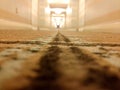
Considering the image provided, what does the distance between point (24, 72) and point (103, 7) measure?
14.1ft

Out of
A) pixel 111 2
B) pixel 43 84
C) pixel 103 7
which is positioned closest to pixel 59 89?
pixel 43 84

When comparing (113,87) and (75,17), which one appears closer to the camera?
(113,87)

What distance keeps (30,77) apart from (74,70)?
0.07m

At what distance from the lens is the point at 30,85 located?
21cm

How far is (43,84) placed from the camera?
21cm

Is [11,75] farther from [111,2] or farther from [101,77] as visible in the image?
[111,2]

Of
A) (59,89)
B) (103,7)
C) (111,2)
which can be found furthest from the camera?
(103,7)

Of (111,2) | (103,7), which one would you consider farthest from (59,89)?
(103,7)

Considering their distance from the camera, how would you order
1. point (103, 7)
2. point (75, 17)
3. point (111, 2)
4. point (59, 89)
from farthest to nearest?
point (75, 17), point (103, 7), point (111, 2), point (59, 89)

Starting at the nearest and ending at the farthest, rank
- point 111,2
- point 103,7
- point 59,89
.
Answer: point 59,89
point 111,2
point 103,7

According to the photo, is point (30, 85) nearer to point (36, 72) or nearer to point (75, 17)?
point (36, 72)

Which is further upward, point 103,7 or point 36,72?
point 103,7

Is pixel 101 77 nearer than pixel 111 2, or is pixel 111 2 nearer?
pixel 101 77

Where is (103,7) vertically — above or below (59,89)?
above
